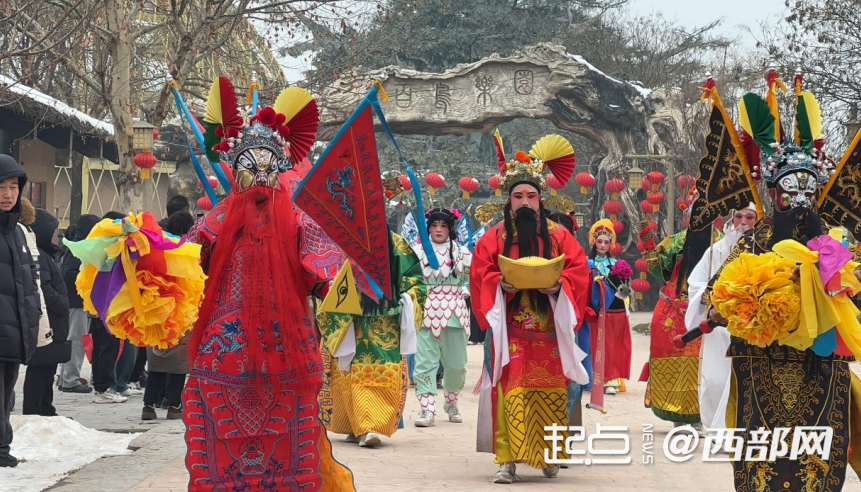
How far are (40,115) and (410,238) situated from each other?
6746 millimetres

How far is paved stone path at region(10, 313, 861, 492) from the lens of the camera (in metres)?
8.13

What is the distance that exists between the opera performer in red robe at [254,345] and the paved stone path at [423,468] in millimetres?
1699

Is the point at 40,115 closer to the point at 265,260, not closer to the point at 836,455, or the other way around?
Answer: the point at 265,260

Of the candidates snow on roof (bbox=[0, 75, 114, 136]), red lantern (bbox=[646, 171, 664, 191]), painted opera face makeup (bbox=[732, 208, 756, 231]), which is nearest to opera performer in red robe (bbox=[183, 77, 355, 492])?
painted opera face makeup (bbox=[732, 208, 756, 231])

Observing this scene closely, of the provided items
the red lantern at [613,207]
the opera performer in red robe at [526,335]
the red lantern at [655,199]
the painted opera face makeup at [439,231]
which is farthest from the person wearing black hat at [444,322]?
the red lantern at [613,207]

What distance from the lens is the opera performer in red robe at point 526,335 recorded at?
27.4ft

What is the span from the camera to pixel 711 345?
345 inches

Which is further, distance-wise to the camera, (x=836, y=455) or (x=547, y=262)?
(x=547, y=262)

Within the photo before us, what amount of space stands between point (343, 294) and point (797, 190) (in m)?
2.39

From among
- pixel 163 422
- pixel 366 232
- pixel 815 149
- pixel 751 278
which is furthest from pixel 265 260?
pixel 163 422

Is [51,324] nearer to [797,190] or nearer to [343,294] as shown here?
[343,294]

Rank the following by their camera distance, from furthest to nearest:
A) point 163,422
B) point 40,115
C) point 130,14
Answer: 1. point 40,115
2. point 130,14
3. point 163,422

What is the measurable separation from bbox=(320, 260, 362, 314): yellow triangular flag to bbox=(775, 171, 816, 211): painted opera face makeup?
225 cm

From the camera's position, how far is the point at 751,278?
6215mm
